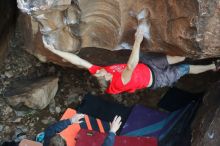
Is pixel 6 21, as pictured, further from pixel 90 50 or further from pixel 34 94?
pixel 90 50

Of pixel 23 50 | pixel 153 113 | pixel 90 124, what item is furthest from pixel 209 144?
pixel 23 50

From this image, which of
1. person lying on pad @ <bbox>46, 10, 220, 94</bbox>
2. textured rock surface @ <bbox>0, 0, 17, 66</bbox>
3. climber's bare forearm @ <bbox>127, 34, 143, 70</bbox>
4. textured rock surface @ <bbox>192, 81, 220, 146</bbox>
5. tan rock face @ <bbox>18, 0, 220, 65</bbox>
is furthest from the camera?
textured rock surface @ <bbox>0, 0, 17, 66</bbox>

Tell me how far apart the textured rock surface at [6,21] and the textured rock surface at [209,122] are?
2129 millimetres

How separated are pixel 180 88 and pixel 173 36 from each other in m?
1.42

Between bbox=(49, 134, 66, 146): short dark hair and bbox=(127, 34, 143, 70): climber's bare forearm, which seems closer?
bbox=(127, 34, 143, 70): climber's bare forearm

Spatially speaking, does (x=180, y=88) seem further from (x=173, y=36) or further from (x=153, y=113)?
(x=173, y=36)

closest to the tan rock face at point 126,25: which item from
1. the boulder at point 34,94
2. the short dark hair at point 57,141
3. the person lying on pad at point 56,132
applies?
the boulder at point 34,94

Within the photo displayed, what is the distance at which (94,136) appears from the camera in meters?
4.85

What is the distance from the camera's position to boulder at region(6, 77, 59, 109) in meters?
5.06

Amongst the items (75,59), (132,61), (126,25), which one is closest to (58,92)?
(75,59)

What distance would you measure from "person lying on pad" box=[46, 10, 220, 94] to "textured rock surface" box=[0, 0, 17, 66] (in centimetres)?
100

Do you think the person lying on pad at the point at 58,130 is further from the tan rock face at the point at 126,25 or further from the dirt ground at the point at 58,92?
the tan rock face at the point at 126,25

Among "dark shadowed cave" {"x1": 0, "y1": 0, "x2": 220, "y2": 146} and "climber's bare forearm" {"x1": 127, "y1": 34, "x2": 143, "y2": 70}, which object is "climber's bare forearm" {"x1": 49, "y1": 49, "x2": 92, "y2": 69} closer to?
"dark shadowed cave" {"x1": 0, "y1": 0, "x2": 220, "y2": 146}

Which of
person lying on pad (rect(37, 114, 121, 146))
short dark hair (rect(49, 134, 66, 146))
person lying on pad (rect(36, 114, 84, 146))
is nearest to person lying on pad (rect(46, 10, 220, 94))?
person lying on pad (rect(37, 114, 121, 146))
